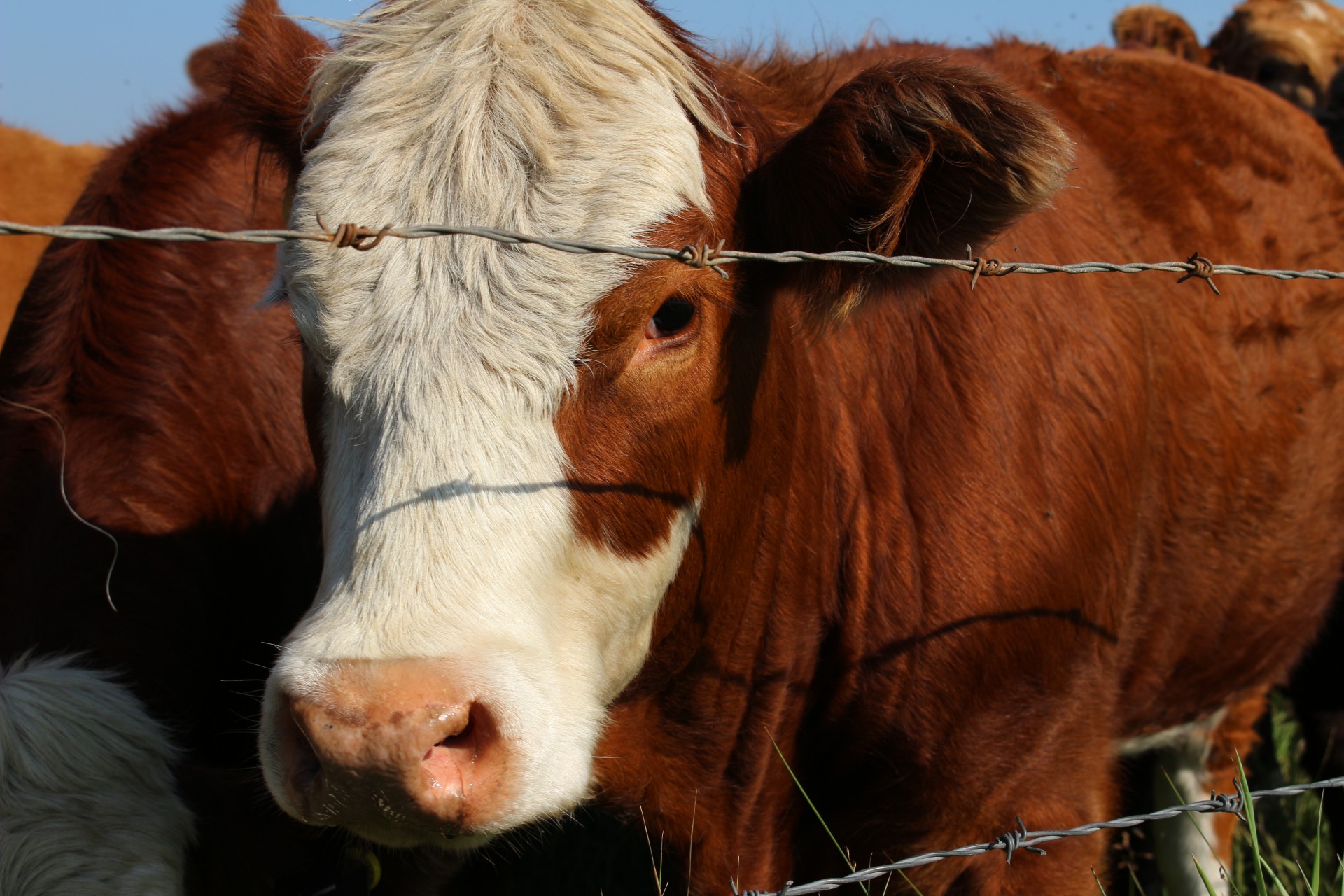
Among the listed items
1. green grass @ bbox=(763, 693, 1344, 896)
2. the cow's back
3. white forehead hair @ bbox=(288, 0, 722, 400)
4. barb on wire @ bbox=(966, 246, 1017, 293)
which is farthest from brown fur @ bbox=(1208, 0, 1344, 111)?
white forehead hair @ bbox=(288, 0, 722, 400)

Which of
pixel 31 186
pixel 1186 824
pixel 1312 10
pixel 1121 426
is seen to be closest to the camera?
pixel 1121 426

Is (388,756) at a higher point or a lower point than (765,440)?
lower

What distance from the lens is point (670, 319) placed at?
7.36 feet

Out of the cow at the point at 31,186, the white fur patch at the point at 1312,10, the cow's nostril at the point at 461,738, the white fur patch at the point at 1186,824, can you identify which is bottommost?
the white fur patch at the point at 1186,824

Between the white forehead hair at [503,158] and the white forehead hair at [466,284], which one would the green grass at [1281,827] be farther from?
the white forehead hair at [503,158]

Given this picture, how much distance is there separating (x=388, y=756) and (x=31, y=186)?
6.56 m

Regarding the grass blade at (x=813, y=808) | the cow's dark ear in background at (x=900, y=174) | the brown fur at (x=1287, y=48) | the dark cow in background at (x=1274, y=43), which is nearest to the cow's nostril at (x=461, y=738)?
the grass blade at (x=813, y=808)

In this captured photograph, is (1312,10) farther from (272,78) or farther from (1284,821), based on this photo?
(272,78)

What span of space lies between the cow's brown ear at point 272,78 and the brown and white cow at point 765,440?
1cm

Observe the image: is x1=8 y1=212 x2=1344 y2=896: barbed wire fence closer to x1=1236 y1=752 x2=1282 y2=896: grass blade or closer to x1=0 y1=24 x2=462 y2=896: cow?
x1=1236 y1=752 x2=1282 y2=896: grass blade

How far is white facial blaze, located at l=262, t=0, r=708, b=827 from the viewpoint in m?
1.88

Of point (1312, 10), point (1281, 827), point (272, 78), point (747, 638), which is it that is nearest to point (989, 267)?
point (747, 638)

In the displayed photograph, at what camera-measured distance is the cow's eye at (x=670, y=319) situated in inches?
87.4

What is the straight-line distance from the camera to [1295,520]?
3.90 metres
